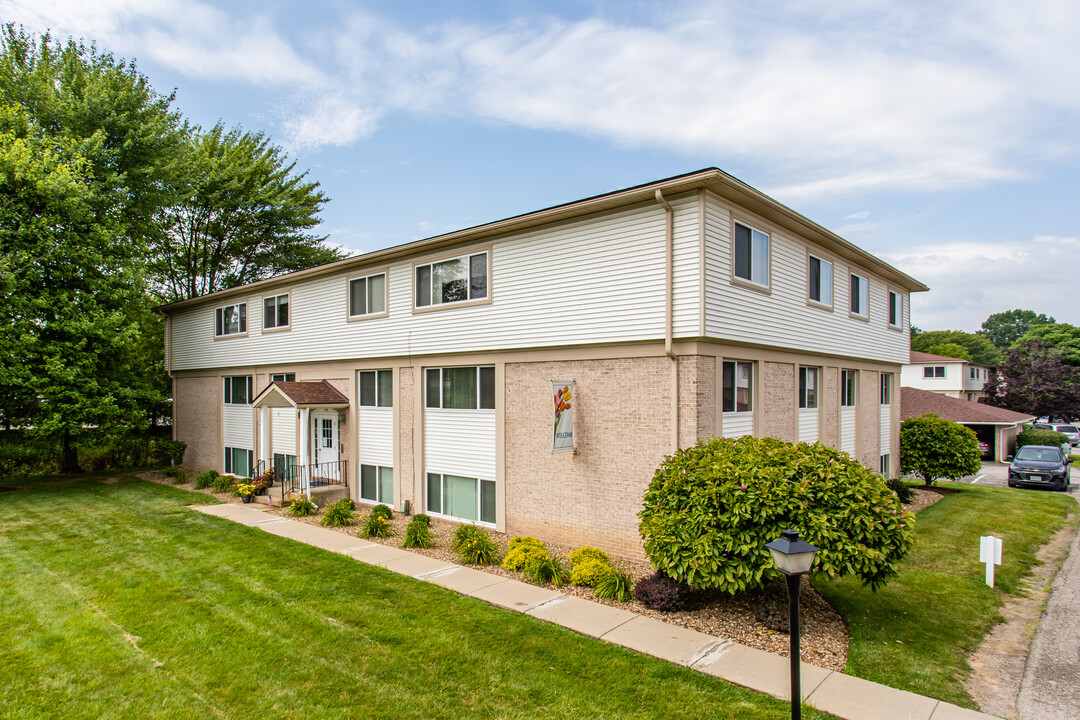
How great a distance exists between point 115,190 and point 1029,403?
55194 millimetres

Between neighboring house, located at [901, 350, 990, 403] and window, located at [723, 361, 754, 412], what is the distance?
35.8m

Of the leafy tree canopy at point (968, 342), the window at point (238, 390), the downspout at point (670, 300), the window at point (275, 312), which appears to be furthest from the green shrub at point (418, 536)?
the leafy tree canopy at point (968, 342)

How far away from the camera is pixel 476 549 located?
36.6 feet

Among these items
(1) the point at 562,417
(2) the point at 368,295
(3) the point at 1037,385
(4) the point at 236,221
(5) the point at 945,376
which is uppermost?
(4) the point at 236,221

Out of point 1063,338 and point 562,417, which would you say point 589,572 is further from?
point 1063,338

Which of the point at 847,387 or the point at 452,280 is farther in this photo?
the point at 847,387

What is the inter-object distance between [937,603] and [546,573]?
20.7 feet

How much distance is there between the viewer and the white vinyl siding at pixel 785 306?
33.8 ft

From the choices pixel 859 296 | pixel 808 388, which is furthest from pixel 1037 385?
pixel 808 388

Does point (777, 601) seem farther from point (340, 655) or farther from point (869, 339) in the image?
point (869, 339)

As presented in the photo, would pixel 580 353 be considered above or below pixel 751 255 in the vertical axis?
below

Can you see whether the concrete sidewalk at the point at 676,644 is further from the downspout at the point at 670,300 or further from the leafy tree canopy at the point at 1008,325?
the leafy tree canopy at the point at 1008,325

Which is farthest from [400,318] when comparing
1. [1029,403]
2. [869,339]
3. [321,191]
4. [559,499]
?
[1029,403]

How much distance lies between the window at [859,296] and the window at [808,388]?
9.68 feet
